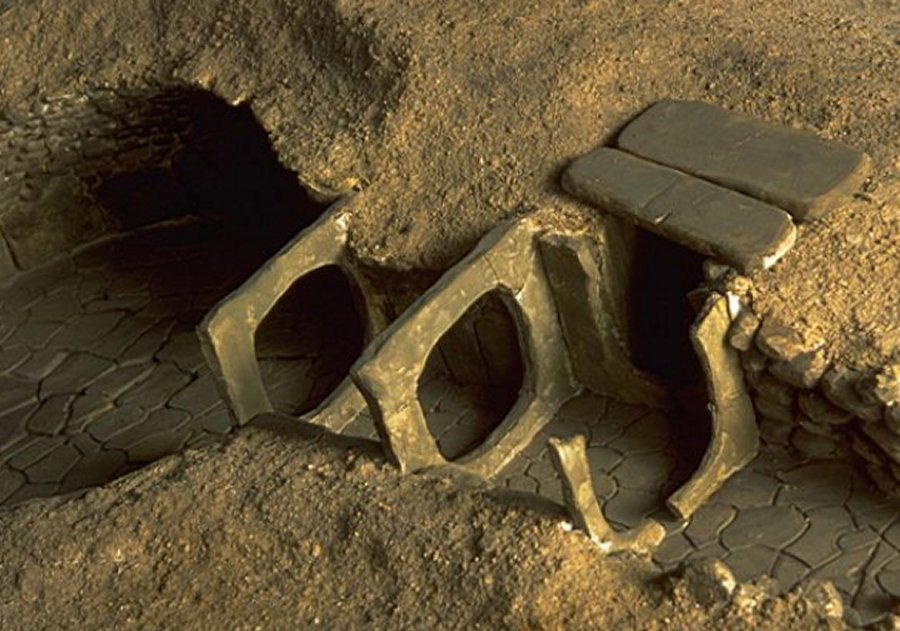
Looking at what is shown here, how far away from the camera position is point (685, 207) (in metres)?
5.26

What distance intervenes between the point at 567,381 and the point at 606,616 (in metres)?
1.25

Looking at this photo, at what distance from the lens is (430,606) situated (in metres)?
4.71

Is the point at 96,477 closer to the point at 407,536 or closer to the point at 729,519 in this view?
the point at 407,536

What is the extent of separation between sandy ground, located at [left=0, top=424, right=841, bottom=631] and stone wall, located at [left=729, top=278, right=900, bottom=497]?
2.16ft

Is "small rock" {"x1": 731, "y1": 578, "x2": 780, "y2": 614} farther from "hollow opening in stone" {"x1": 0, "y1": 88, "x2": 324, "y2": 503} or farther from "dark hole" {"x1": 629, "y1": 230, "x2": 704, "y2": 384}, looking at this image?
"hollow opening in stone" {"x1": 0, "y1": 88, "x2": 324, "y2": 503}

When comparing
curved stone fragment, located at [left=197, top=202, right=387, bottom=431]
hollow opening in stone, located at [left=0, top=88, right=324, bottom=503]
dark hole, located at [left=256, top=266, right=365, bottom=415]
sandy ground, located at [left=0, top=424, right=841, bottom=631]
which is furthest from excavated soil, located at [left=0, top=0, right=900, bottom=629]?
dark hole, located at [left=256, top=266, right=365, bottom=415]

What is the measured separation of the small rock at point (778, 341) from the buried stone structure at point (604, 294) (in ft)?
0.11

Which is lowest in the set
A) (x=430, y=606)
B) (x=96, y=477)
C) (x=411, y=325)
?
(x=96, y=477)

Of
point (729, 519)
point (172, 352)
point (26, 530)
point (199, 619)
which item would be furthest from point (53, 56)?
point (729, 519)

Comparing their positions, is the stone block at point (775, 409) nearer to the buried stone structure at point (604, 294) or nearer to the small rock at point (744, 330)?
the buried stone structure at point (604, 294)

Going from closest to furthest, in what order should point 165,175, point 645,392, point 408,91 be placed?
point 645,392, point 408,91, point 165,175

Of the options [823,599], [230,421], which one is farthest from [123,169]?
[823,599]

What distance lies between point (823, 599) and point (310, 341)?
2600mm

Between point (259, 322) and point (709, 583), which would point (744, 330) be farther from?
point (259, 322)
